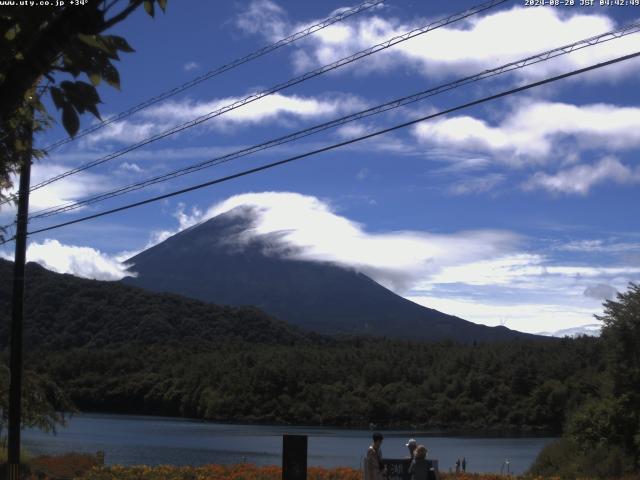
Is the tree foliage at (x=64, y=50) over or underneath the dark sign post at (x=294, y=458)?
over

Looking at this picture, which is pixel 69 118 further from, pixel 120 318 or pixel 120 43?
pixel 120 318

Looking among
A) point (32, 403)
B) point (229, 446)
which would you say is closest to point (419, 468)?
point (32, 403)

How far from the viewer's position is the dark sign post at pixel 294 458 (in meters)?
13.4

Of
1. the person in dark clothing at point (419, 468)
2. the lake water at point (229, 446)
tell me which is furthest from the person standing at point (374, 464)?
the lake water at point (229, 446)

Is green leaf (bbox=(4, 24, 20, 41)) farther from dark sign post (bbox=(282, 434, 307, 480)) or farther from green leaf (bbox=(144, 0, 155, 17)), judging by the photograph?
dark sign post (bbox=(282, 434, 307, 480))

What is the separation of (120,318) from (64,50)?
157287 mm

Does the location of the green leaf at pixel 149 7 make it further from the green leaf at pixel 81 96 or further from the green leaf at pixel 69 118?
the green leaf at pixel 69 118

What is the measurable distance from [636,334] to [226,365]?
93.8m

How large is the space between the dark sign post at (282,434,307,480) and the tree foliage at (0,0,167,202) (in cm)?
1060

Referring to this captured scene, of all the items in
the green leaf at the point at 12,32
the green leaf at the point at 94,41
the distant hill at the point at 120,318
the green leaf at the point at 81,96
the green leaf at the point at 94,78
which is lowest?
the green leaf at the point at 81,96

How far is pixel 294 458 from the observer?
44.1ft

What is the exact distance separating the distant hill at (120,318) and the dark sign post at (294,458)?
4860 inches

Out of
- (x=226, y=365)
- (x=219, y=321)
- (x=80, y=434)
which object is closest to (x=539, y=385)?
(x=226, y=365)

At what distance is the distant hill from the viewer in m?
141
